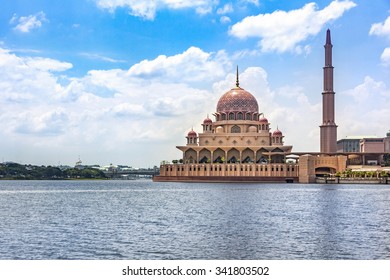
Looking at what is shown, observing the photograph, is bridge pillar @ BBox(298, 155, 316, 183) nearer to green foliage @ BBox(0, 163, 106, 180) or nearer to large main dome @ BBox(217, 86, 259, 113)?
large main dome @ BBox(217, 86, 259, 113)

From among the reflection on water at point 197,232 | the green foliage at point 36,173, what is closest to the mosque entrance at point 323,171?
the reflection on water at point 197,232

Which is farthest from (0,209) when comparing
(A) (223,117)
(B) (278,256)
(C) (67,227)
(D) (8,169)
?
(D) (8,169)

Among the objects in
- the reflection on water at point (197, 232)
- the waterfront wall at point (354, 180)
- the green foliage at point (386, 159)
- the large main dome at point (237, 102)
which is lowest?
the reflection on water at point (197, 232)

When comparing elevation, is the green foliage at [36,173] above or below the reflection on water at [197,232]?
above

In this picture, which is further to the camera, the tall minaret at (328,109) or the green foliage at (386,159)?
the tall minaret at (328,109)

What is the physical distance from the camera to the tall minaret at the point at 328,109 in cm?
12756

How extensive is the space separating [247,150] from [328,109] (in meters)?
18.0

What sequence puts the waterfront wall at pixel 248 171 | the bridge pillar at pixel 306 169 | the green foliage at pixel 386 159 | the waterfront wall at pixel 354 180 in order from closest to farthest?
the waterfront wall at pixel 354 180 < the bridge pillar at pixel 306 169 < the waterfront wall at pixel 248 171 < the green foliage at pixel 386 159

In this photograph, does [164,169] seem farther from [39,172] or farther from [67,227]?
[67,227]

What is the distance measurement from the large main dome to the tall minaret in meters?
15.1

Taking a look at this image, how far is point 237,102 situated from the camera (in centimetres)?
13462

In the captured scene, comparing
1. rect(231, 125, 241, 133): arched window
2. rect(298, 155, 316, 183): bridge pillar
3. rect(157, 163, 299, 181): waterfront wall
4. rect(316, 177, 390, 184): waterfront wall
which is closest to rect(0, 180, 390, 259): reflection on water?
rect(316, 177, 390, 184): waterfront wall

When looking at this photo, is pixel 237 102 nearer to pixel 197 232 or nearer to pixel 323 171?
pixel 323 171

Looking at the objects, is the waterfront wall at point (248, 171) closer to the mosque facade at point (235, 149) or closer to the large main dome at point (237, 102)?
the mosque facade at point (235, 149)
